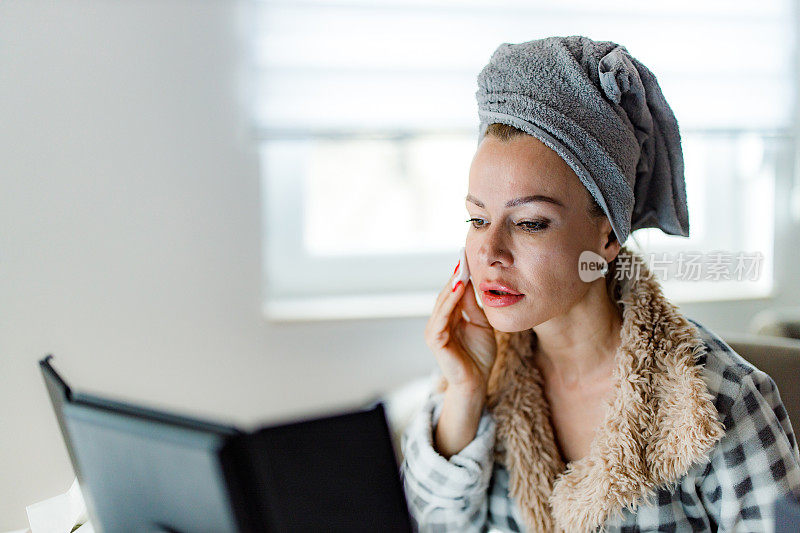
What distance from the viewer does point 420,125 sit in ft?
6.53

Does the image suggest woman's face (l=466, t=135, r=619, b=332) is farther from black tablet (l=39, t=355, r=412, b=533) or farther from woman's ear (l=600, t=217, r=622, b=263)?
black tablet (l=39, t=355, r=412, b=533)

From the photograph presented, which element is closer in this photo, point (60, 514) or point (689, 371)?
point (689, 371)

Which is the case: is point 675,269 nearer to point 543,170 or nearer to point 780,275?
point 543,170

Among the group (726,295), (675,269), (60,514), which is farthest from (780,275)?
(60,514)

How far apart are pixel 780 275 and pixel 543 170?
1.58 m

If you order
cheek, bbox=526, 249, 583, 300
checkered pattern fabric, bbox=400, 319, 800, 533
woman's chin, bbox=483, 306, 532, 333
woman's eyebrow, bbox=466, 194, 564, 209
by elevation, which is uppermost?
woman's eyebrow, bbox=466, 194, 564, 209

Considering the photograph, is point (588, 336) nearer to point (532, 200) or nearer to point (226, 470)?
point (532, 200)

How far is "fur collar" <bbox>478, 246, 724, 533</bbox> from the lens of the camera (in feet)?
3.24

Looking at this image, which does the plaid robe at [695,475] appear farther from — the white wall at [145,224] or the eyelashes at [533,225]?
the white wall at [145,224]

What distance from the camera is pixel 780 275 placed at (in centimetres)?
225

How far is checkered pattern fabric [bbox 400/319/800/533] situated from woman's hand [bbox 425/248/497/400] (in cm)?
8

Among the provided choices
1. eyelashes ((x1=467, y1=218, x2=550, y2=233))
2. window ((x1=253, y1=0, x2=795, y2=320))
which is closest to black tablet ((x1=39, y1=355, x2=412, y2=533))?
eyelashes ((x1=467, y1=218, x2=550, y2=233))

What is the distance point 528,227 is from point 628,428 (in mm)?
315

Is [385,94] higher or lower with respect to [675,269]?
higher
